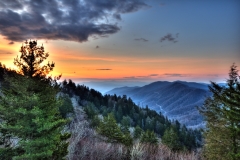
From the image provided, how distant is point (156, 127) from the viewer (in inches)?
3219

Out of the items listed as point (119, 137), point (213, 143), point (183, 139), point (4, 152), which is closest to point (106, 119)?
point (119, 137)

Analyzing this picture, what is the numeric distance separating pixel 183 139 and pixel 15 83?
7394cm

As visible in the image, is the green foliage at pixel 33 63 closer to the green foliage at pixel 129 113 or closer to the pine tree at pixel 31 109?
the pine tree at pixel 31 109

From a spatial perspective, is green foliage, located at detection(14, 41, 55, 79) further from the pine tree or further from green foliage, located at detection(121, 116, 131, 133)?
green foliage, located at detection(121, 116, 131, 133)

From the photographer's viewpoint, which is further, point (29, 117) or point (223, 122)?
point (223, 122)

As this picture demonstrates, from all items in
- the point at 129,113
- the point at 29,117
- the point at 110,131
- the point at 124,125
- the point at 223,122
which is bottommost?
the point at 129,113

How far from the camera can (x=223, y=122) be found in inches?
432

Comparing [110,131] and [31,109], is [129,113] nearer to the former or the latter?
[110,131]

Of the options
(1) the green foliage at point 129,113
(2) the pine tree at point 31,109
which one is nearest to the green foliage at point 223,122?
(2) the pine tree at point 31,109

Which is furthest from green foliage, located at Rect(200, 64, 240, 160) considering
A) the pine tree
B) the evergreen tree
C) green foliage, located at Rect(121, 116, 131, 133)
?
green foliage, located at Rect(121, 116, 131, 133)

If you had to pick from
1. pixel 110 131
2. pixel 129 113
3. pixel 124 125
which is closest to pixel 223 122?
pixel 110 131

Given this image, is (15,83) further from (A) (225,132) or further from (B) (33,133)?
(A) (225,132)

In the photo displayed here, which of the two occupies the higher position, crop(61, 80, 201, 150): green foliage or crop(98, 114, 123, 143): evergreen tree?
crop(98, 114, 123, 143): evergreen tree

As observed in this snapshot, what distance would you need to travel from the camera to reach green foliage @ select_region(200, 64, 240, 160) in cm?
976
